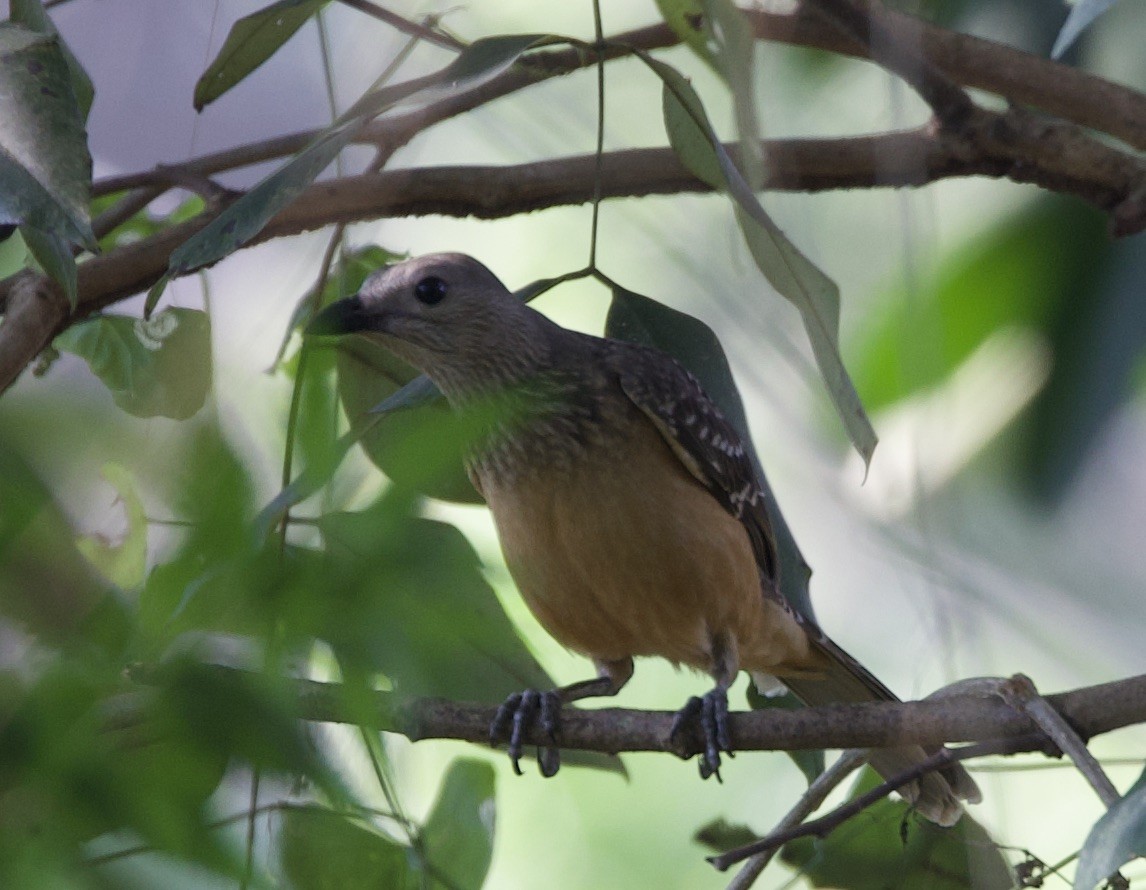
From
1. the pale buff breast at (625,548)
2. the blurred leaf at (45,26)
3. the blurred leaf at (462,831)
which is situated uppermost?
the pale buff breast at (625,548)

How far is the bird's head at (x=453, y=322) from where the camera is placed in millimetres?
1847

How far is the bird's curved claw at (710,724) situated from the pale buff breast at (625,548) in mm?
192

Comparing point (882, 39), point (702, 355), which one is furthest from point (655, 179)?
point (702, 355)

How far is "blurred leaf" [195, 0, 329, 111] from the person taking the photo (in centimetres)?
78

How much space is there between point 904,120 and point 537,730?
3.39ft

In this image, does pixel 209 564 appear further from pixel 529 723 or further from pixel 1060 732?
pixel 529 723

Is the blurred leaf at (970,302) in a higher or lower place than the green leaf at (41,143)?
lower

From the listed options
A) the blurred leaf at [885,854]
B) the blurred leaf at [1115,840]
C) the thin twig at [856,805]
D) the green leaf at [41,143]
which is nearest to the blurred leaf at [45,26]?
the green leaf at [41,143]

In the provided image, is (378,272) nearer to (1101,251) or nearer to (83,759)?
(1101,251)

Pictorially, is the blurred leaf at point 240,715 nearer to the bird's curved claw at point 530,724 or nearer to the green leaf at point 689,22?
the green leaf at point 689,22

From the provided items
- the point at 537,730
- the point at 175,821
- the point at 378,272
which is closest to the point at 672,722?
the point at 537,730

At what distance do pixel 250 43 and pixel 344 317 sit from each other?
1.96 ft

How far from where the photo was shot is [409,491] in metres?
0.46

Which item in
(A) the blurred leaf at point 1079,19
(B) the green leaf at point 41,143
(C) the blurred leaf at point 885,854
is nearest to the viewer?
(A) the blurred leaf at point 1079,19
